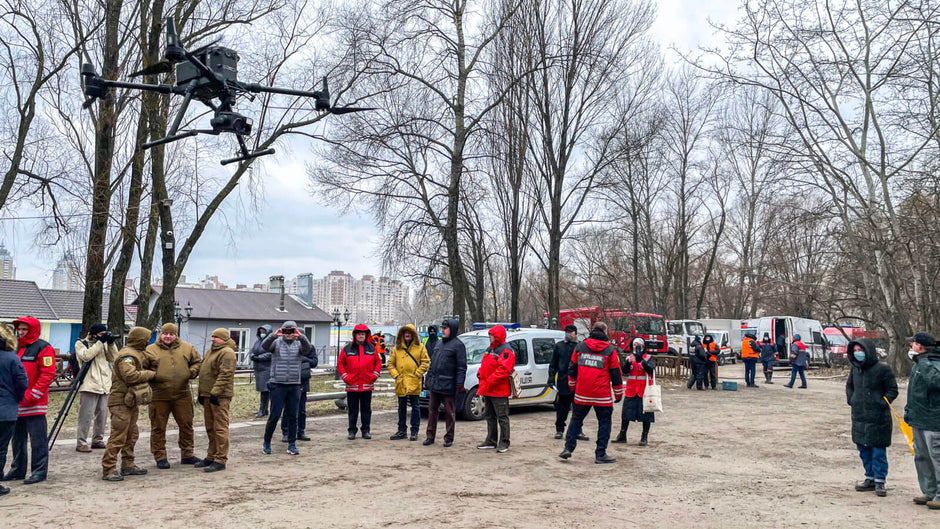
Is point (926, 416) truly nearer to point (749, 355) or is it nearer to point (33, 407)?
point (33, 407)

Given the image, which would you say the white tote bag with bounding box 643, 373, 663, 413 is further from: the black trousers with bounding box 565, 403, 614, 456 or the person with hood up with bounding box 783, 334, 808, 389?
the person with hood up with bounding box 783, 334, 808, 389

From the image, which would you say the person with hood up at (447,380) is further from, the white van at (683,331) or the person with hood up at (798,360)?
the white van at (683,331)

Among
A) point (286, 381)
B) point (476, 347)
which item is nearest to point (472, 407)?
point (476, 347)

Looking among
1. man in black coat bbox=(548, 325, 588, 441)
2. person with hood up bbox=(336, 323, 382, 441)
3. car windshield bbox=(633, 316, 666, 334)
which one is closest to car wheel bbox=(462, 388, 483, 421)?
man in black coat bbox=(548, 325, 588, 441)

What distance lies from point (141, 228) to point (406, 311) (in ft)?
226

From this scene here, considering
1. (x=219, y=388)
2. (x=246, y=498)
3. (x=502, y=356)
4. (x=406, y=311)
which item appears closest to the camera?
(x=246, y=498)

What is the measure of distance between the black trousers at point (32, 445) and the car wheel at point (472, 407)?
6.77m

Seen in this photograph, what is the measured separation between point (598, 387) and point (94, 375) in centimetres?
683

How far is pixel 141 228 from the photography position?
17.3 meters

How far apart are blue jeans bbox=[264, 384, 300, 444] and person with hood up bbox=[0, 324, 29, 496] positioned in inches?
111

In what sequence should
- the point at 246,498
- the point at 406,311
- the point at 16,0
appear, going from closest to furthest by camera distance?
the point at 246,498
the point at 16,0
the point at 406,311

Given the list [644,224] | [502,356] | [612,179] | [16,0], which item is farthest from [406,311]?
[502,356]

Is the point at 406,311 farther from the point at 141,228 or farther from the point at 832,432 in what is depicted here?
the point at 832,432

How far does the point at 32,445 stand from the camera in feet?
22.5
